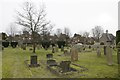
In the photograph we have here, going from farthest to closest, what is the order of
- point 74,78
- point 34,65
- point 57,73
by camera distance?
point 34,65
point 57,73
point 74,78

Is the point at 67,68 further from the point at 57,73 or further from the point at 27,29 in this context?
the point at 27,29

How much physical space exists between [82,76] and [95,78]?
898 mm

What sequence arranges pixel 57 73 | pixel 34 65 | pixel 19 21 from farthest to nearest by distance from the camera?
pixel 19 21
pixel 34 65
pixel 57 73

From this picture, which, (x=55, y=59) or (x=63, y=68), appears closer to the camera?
(x=63, y=68)

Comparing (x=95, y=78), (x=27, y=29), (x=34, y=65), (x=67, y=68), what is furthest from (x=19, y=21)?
(x=95, y=78)

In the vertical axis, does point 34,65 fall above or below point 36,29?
below

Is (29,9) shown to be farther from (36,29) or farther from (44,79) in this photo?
(44,79)

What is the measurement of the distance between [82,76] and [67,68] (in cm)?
151

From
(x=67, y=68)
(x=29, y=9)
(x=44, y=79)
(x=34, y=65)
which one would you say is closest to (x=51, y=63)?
(x=34, y=65)

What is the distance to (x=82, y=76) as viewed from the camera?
11.4 m

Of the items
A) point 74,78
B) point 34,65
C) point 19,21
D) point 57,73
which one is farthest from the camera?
point 19,21

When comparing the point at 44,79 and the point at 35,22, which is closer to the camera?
the point at 44,79

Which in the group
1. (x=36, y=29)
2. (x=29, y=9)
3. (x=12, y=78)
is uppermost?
(x=29, y=9)

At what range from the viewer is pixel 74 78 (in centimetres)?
1084
